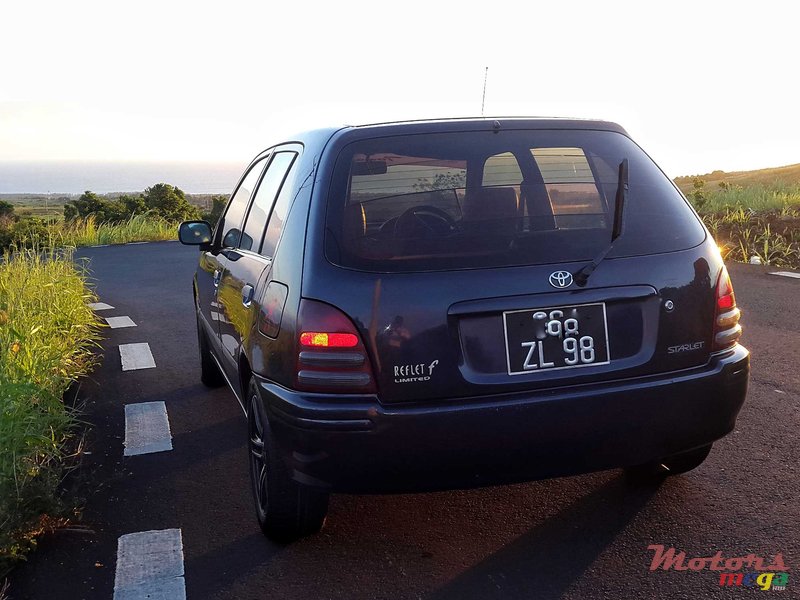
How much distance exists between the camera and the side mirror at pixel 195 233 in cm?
512

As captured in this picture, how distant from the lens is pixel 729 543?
326 centimetres

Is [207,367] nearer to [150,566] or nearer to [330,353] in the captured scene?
[150,566]

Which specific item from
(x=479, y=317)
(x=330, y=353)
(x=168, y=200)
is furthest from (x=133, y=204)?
(x=479, y=317)

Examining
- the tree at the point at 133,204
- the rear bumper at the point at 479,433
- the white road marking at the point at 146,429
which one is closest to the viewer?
the rear bumper at the point at 479,433

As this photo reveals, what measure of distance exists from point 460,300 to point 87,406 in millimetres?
3799

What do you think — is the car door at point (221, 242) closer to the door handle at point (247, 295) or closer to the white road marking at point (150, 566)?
the door handle at point (247, 295)

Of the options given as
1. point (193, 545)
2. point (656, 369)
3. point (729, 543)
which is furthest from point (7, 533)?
point (729, 543)

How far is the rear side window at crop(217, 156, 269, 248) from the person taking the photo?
4.67 m

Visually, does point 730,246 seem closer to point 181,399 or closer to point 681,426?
point 181,399

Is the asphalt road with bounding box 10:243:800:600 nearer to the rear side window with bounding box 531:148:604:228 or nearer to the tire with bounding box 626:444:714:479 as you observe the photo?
A: the tire with bounding box 626:444:714:479

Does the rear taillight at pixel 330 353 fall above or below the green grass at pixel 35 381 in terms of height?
above

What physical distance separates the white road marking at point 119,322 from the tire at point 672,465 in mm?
6508

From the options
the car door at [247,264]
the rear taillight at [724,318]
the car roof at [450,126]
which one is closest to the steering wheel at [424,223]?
the car roof at [450,126]

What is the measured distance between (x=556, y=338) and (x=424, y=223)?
62 cm
